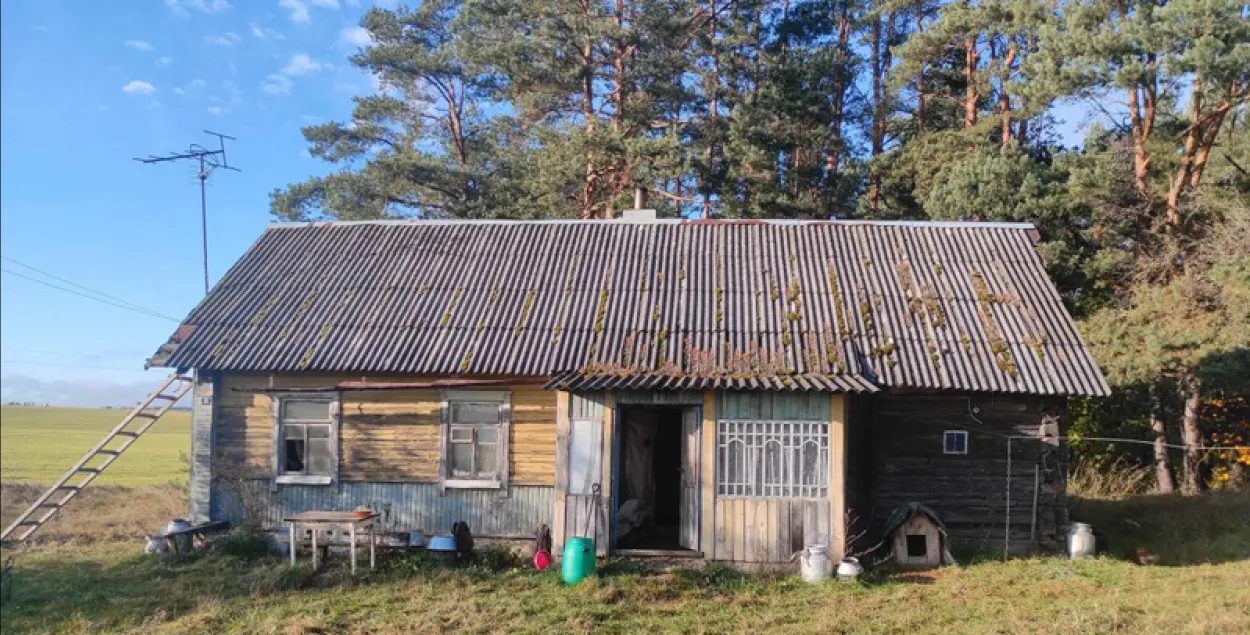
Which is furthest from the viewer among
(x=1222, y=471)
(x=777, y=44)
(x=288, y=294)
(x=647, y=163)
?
(x=777, y=44)

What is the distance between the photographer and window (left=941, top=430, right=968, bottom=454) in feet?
37.9

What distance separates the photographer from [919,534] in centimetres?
1094

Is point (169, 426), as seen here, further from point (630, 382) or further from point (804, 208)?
point (804, 208)

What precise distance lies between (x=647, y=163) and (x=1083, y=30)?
9.60 m

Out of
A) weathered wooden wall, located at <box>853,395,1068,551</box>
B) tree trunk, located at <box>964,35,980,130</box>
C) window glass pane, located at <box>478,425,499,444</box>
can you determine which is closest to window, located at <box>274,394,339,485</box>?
window glass pane, located at <box>478,425,499,444</box>

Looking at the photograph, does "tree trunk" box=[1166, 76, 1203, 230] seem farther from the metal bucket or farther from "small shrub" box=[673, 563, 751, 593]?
the metal bucket

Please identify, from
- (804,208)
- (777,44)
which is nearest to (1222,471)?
(804,208)

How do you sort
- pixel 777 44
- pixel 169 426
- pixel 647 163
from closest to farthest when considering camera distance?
pixel 169 426
pixel 647 163
pixel 777 44

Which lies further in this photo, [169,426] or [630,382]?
[169,426]

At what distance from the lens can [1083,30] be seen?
1559cm

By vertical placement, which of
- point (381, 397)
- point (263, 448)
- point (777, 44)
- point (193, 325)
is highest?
point (777, 44)

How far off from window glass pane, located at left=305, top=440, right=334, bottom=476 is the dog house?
7.97 meters

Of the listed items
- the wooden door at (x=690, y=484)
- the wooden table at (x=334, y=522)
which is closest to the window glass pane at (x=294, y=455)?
the wooden table at (x=334, y=522)

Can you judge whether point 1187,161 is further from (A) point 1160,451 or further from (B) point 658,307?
(B) point 658,307
